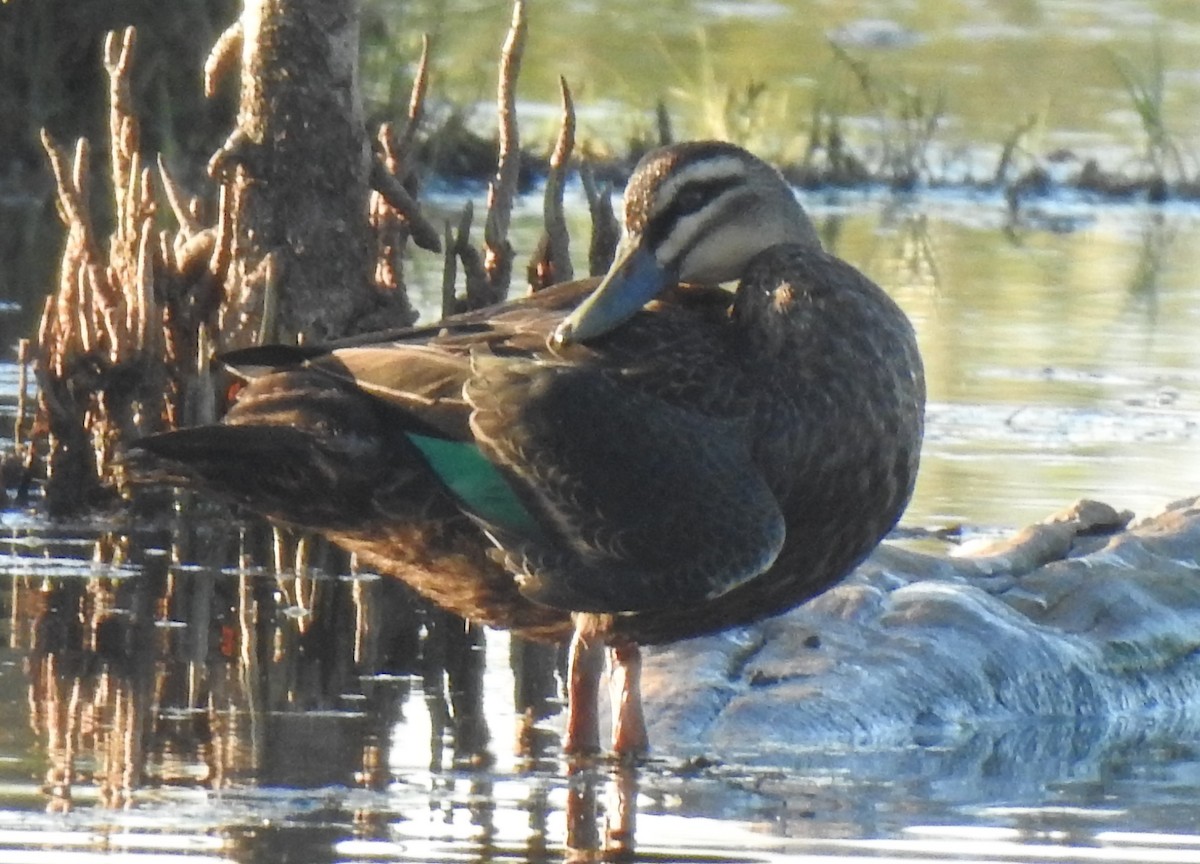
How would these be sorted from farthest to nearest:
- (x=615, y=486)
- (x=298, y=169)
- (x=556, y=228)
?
1. (x=556, y=228)
2. (x=298, y=169)
3. (x=615, y=486)

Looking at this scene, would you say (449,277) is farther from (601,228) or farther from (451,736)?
(451,736)

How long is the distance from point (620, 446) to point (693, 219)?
0.62 metres

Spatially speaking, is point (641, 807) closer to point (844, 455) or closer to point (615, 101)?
point (844, 455)

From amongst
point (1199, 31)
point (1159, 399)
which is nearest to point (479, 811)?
point (1159, 399)

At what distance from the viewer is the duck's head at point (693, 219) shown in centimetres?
591

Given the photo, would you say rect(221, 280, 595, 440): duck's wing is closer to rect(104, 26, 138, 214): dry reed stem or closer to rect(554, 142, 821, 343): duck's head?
rect(554, 142, 821, 343): duck's head

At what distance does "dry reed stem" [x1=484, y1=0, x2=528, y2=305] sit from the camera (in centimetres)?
764

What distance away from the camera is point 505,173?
7762 millimetres

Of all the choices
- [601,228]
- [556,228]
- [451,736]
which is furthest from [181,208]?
[451,736]

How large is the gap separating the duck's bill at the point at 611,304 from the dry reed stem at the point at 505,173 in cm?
179

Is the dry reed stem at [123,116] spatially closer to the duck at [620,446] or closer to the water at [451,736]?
the water at [451,736]

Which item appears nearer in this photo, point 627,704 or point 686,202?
point 627,704

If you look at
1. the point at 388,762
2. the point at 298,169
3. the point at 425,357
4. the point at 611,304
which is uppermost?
the point at 298,169

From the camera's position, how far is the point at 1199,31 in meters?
19.9
